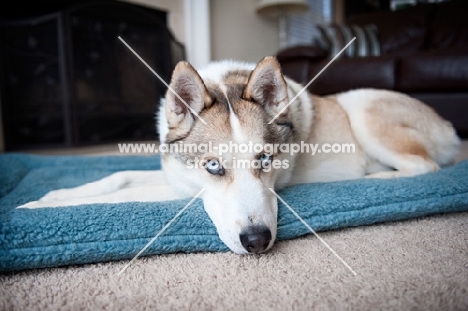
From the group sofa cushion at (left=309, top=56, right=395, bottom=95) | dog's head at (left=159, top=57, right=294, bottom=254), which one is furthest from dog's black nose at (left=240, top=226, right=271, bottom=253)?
sofa cushion at (left=309, top=56, right=395, bottom=95)

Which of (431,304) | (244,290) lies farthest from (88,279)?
(431,304)

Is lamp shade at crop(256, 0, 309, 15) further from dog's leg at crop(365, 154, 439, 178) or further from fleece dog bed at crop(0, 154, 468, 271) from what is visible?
A: fleece dog bed at crop(0, 154, 468, 271)

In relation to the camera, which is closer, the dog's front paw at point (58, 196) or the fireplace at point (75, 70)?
the dog's front paw at point (58, 196)

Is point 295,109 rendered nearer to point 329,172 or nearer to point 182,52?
point 329,172

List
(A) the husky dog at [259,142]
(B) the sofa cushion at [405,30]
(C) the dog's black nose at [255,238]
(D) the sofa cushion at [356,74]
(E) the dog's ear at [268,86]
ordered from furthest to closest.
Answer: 1. (B) the sofa cushion at [405,30]
2. (D) the sofa cushion at [356,74]
3. (E) the dog's ear at [268,86]
4. (A) the husky dog at [259,142]
5. (C) the dog's black nose at [255,238]

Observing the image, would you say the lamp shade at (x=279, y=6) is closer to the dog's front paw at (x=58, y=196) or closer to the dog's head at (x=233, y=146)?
the dog's head at (x=233, y=146)

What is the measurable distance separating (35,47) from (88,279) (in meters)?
3.31

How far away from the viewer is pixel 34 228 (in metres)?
1.06

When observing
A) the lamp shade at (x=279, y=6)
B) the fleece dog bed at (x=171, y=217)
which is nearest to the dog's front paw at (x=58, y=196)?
the fleece dog bed at (x=171, y=217)

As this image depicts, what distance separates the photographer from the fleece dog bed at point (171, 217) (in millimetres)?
1049

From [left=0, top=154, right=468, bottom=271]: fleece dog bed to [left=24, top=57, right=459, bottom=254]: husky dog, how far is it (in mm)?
102

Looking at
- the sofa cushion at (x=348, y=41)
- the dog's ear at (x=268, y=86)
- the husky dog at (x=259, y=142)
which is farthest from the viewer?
the sofa cushion at (x=348, y=41)

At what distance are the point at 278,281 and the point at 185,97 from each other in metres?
0.74

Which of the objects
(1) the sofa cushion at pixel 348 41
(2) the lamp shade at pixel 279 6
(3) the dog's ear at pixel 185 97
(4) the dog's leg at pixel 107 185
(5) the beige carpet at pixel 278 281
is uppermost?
(2) the lamp shade at pixel 279 6
